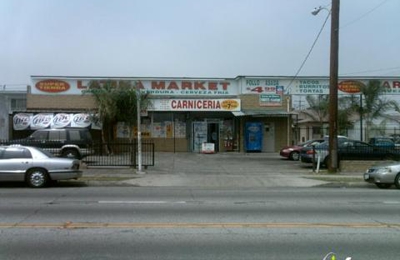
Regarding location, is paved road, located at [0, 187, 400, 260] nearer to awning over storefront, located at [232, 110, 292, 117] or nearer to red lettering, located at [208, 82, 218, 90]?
awning over storefront, located at [232, 110, 292, 117]

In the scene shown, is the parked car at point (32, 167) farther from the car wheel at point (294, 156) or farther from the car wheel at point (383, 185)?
the car wheel at point (294, 156)

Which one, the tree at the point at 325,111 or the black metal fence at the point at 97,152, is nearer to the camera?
the black metal fence at the point at 97,152

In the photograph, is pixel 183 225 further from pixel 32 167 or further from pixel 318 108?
pixel 318 108

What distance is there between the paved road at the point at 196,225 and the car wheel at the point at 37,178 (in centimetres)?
136

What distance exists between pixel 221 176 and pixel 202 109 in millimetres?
13453

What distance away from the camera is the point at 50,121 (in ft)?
99.7

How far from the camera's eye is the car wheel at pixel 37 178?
1577cm

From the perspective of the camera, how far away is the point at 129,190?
15.5m

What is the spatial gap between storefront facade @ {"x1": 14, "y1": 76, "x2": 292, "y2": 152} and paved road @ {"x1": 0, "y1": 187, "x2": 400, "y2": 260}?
1891 cm

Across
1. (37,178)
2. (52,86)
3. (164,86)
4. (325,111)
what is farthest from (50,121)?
(325,111)

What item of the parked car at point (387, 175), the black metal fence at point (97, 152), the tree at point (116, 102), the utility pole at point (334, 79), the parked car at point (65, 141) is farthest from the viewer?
the tree at point (116, 102)

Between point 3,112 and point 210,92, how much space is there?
13.6m

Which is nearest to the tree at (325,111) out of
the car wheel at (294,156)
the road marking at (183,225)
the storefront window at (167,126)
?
the car wheel at (294,156)

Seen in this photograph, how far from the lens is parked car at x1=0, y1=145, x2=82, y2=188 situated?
51.8ft
